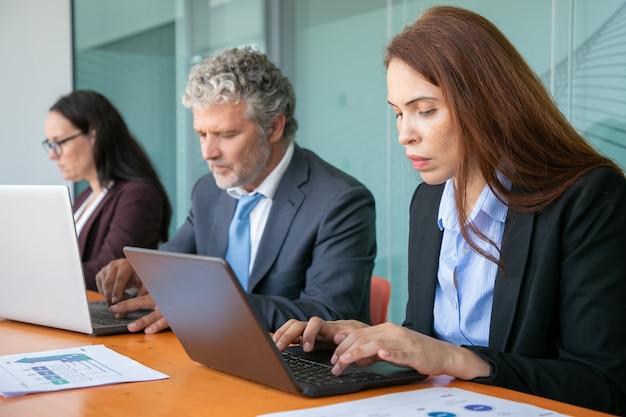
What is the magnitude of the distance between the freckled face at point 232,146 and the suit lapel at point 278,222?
108mm

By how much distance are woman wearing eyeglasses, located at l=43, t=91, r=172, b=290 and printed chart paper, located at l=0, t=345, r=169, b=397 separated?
1.86m

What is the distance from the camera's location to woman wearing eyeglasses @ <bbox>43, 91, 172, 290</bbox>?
3.67m

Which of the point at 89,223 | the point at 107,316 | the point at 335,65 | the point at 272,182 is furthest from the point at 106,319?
the point at 335,65

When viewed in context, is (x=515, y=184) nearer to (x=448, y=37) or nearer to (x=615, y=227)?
(x=615, y=227)

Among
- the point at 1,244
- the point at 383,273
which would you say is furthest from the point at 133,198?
the point at 1,244

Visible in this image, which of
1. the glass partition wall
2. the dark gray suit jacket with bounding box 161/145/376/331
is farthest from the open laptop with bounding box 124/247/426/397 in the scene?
the glass partition wall

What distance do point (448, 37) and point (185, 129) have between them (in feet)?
12.2

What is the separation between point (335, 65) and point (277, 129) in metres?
1.77

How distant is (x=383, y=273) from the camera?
425 cm

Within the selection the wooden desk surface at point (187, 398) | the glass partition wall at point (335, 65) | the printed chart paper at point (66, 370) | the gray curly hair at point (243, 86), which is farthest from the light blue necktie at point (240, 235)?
the glass partition wall at point (335, 65)

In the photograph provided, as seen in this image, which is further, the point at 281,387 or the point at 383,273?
the point at 383,273

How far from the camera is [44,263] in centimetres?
199

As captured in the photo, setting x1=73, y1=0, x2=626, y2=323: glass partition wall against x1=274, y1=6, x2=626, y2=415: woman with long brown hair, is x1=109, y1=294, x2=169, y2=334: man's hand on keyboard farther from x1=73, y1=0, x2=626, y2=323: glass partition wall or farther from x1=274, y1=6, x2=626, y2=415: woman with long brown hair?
x1=73, y1=0, x2=626, y2=323: glass partition wall

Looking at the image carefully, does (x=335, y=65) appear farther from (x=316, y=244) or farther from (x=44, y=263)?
(x=44, y=263)
